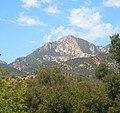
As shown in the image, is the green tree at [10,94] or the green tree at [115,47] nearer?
the green tree at [10,94]

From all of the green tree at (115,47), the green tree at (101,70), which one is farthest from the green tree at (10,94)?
the green tree at (101,70)

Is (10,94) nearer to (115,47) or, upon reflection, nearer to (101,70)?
(115,47)

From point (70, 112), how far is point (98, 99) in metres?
8.29

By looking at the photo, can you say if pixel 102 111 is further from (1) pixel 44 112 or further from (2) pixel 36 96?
(2) pixel 36 96

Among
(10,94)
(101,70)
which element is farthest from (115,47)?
(10,94)

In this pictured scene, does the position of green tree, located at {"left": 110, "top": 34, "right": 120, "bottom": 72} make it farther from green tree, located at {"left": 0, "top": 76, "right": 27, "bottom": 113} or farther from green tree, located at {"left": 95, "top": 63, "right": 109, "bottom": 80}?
green tree, located at {"left": 0, "top": 76, "right": 27, "bottom": 113}

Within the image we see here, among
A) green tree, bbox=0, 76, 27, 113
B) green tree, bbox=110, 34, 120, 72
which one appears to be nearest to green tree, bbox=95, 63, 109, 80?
green tree, bbox=110, 34, 120, 72

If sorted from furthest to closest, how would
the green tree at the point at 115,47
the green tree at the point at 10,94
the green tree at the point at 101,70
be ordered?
the green tree at the point at 101,70, the green tree at the point at 115,47, the green tree at the point at 10,94

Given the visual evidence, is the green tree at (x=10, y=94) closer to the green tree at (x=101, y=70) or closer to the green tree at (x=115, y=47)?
the green tree at (x=115, y=47)

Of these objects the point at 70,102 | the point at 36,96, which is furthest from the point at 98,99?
the point at 36,96

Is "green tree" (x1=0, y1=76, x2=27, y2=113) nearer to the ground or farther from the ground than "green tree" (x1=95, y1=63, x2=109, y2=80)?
nearer to the ground

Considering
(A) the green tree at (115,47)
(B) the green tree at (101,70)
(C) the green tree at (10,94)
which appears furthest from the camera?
(B) the green tree at (101,70)

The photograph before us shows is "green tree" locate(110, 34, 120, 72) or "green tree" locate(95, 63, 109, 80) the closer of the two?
"green tree" locate(110, 34, 120, 72)

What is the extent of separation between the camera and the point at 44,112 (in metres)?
79.9
